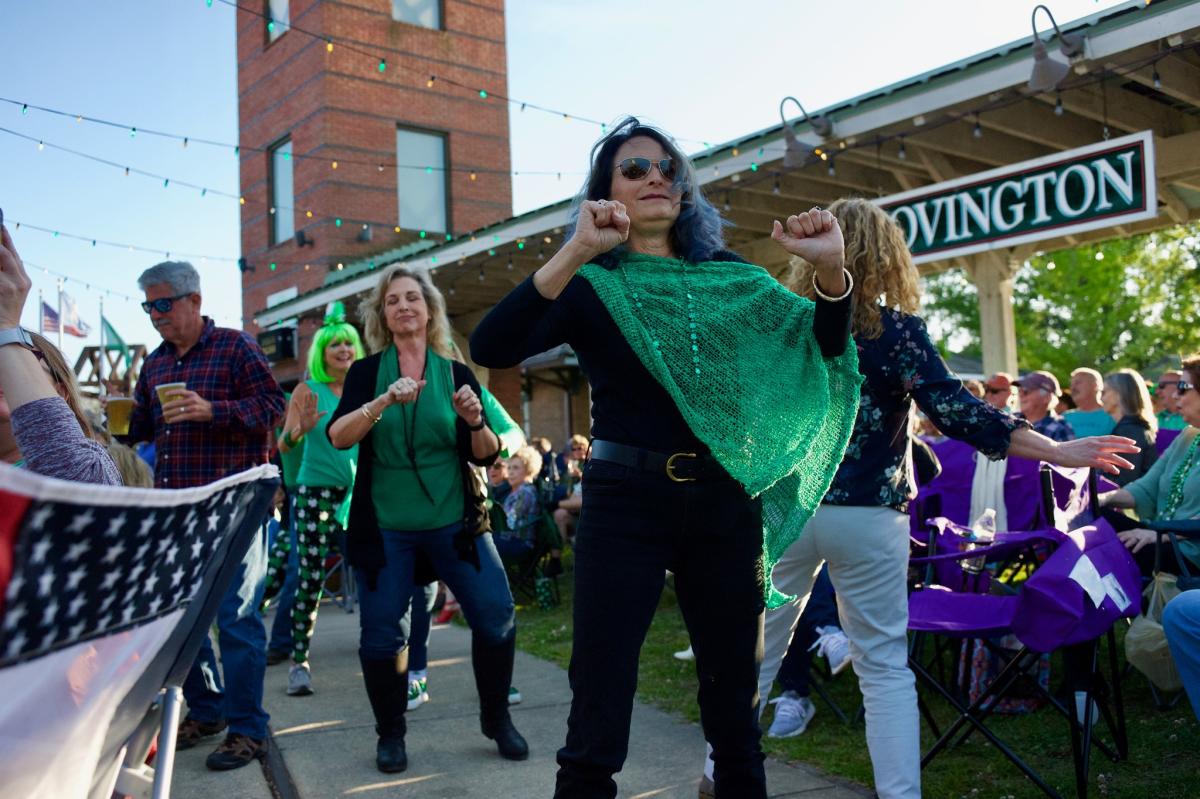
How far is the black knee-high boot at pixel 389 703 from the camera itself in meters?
3.80

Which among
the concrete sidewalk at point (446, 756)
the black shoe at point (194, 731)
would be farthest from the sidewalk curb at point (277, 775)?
the black shoe at point (194, 731)

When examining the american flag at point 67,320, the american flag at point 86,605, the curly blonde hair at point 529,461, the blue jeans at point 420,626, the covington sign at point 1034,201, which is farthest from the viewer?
the american flag at point 67,320

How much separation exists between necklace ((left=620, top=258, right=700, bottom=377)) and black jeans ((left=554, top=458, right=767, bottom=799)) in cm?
29

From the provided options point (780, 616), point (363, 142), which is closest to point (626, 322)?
point (780, 616)

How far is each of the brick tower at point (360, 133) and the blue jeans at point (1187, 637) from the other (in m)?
15.5

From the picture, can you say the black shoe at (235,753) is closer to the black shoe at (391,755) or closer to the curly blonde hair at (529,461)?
the black shoe at (391,755)

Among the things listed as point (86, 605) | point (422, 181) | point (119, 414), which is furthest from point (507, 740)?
point (422, 181)

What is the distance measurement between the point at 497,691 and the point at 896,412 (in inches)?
72.3

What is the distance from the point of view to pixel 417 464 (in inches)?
155

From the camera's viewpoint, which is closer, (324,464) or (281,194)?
(324,464)

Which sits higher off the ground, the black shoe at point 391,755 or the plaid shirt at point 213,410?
the plaid shirt at point 213,410

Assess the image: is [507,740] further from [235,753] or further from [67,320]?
[67,320]

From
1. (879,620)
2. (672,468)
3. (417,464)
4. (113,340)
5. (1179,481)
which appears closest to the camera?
(672,468)

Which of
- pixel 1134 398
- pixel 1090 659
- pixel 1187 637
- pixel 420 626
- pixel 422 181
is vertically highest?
pixel 422 181
